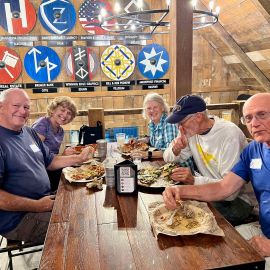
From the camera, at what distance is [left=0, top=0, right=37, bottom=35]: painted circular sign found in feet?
15.0

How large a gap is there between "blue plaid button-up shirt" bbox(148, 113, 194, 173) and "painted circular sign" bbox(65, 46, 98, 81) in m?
2.74

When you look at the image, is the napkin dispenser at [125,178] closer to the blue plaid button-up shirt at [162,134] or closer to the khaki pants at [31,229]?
the khaki pants at [31,229]

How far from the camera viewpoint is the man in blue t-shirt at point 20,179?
1587 mm

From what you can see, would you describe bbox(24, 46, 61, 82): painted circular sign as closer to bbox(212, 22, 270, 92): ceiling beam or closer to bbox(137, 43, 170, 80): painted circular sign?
bbox(137, 43, 170, 80): painted circular sign

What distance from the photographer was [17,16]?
4.62 metres

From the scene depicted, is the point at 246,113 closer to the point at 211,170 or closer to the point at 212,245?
the point at 211,170

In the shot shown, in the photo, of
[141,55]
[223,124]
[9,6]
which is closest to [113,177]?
[223,124]

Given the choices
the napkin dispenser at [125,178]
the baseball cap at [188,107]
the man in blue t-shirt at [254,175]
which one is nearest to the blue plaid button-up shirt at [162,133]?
the baseball cap at [188,107]

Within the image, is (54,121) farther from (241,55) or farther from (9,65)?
(241,55)

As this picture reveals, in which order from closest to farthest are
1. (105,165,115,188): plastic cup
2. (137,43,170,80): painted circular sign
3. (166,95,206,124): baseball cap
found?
1. (105,165,115,188): plastic cup
2. (166,95,206,124): baseball cap
3. (137,43,170,80): painted circular sign

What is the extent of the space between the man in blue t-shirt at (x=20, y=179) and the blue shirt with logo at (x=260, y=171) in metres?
1.15

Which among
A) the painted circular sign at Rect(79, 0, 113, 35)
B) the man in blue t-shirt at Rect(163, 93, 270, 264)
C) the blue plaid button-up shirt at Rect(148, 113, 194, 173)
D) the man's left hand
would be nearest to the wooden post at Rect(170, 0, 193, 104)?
the blue plaid button-up shirt at Rect(148, 113, 194, 173)

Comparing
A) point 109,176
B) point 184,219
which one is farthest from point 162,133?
point 184,219

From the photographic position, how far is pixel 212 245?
0.98 meters
